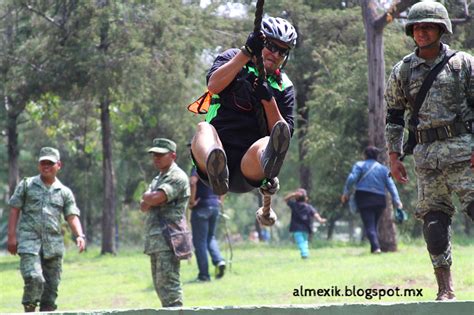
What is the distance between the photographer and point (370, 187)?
19109 millimetres

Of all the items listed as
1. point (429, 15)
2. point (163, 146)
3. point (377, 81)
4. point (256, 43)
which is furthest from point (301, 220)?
point (256, 43)

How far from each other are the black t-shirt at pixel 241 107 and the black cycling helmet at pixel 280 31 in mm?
286

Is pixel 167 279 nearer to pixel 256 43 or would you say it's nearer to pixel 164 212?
pixel 164 212

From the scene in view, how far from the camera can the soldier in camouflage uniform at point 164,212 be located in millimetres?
12523

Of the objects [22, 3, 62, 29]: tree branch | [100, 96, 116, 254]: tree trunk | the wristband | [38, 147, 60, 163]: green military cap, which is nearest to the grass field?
[38, 147, 60, 163]: green military cap

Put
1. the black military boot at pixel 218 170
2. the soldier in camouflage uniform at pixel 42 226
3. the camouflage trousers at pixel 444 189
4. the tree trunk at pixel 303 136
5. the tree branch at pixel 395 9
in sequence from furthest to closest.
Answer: the tree trunk at pixel 303 136
the tree branch at pixel 395 9
the soldier in camouflage uniform at pixel 42 226
the camouflage trousers at pixel 444 189
the black military boot at pixel 218 170

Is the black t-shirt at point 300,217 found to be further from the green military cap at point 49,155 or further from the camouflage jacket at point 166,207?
the green military cap at point 49,155

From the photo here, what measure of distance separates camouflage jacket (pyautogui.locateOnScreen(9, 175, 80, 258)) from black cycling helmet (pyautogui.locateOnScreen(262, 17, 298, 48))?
17.1 ft

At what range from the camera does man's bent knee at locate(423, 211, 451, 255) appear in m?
8.87

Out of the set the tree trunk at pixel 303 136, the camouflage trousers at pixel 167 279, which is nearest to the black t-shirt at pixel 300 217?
the camouflage trousers at pixel 167 279

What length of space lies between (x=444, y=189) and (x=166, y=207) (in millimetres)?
4613

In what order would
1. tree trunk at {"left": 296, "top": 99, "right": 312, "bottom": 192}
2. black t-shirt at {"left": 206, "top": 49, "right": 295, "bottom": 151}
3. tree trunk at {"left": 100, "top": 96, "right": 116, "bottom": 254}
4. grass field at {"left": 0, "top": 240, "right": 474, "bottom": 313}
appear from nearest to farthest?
1. black t-shirt at {"left": 206, "top": 49, "right": 295, "bottom": 151}
2. grass field at {"left": 0, "top": 240, "right": 474, "bottom": 313}
3. tree trunk at {"left": 100, "top": 96, "right": 116, "bottom": 254}
4. tree trunk at {"left": 296, "top": 99, "right": 312, "bottom": 192}

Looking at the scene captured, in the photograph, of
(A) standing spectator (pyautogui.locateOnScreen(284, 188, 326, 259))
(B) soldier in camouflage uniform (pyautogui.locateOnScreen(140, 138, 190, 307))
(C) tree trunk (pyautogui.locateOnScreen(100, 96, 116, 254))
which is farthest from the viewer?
(C) tree trunk (pyautogui.locateOnScreen(100, 96, 116, 254))

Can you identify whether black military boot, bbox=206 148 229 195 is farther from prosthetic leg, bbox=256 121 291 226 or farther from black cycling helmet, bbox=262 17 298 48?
black cycling helmet, bbox=262 17 298 48
